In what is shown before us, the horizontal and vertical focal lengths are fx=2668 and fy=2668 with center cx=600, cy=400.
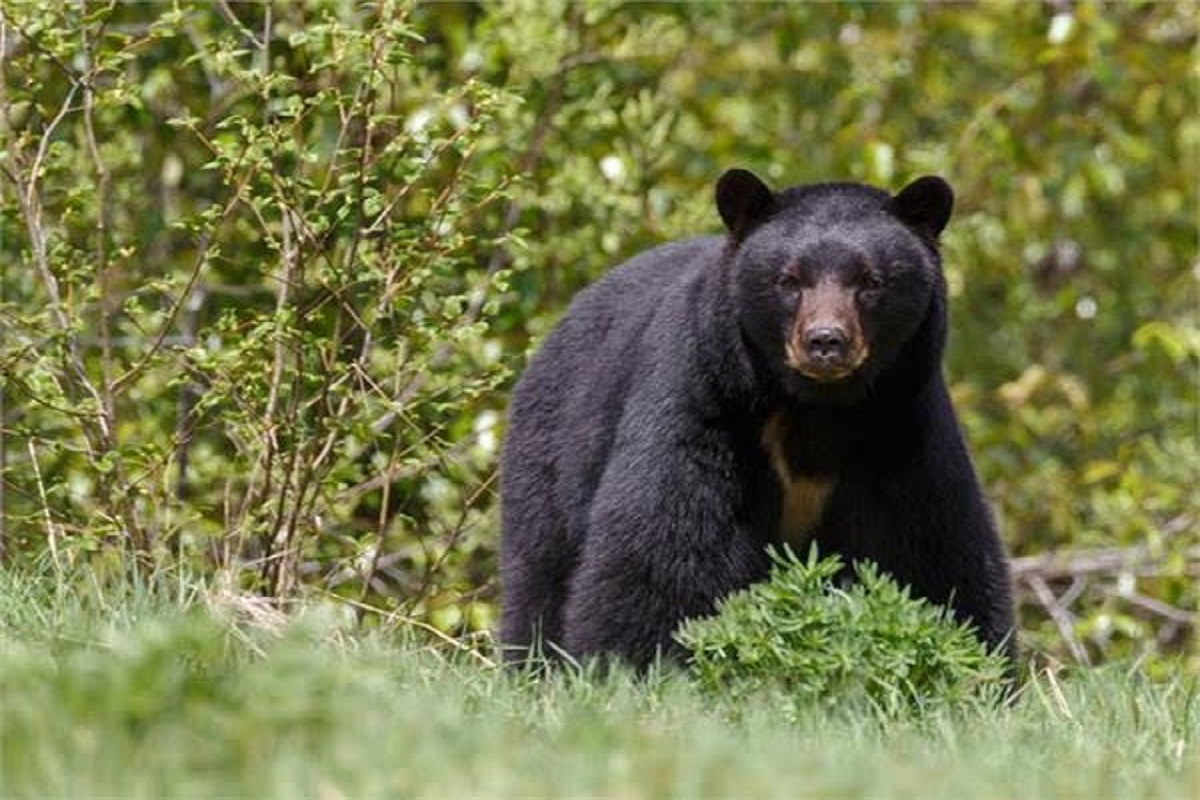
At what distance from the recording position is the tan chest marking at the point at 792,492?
705cm

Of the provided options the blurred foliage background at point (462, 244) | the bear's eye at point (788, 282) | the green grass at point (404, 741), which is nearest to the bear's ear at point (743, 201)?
the bear's eye at point (788, 282)

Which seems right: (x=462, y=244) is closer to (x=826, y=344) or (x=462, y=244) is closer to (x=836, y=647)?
(x=826, y=344)

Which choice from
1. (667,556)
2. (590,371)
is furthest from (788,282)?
(590,371)

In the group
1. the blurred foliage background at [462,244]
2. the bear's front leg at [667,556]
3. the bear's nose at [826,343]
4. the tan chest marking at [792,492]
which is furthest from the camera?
the blurred foliage background at [462,244]

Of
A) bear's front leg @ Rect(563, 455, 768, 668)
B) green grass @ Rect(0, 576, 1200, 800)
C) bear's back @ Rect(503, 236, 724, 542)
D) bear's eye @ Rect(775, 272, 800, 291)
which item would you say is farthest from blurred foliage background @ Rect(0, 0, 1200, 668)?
green grass @ Rect(0, 576, 1200, 800)

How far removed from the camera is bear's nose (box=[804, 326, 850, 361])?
22.0 feet

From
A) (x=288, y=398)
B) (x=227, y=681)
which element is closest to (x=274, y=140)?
(x=288, y=398)

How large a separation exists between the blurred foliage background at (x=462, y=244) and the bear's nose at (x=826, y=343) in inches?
45.9

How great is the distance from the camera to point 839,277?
6.96 meters

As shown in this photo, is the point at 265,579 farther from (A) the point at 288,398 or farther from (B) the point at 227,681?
(B) the point at 227,681

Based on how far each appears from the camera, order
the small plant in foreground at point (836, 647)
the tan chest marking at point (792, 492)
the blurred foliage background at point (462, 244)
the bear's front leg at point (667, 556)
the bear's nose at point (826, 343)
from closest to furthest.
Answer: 1. the small plant in foreground at point (836, 647)
2. the bear's nose at point (826, 343)
3. the bear's front leg at point (667, 556)
4. the tan chest marking at point (792, 492)
5. the blurred foliage background at point (462, 244)

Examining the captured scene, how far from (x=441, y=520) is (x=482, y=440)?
12.3 inches

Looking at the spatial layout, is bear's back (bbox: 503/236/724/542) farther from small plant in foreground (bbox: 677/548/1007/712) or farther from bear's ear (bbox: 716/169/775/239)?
small plant in foreground (bbox: 677/548/1007/712)

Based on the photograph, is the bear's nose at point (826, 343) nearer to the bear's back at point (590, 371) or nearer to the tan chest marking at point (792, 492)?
the tan chest marking at point (792, 492)
